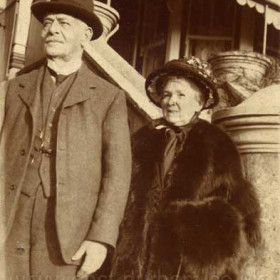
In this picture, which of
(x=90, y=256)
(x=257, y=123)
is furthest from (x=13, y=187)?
(x=257, y=123)

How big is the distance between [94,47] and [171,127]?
5.37ft

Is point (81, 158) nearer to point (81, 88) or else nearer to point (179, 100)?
point (81, 88)

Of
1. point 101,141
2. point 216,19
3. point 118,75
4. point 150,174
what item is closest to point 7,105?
point 101,141

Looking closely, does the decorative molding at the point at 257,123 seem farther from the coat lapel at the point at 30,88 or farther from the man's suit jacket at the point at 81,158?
the coat lapel at the point at 30,88

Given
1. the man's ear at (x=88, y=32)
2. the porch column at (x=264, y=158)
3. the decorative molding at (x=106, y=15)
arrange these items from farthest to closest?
the decorative molding at (x=106, y=15) → the porch column at (x=264, y=158) → the man's ear at (x=88, y=32)

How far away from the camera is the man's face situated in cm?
241

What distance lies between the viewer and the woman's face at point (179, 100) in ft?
8.45

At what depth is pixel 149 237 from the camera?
250cm

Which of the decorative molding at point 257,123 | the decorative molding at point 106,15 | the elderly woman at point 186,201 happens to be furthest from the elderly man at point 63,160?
the decorative molding at point 106,15

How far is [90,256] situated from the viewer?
7.43 feet

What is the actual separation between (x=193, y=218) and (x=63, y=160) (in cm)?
63

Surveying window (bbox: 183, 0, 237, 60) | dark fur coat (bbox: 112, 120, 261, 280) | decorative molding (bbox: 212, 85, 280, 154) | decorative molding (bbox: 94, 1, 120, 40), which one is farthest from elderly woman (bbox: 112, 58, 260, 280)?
window (bbox: 183, 0, 237, 60)

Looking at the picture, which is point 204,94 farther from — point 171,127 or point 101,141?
point 101,141

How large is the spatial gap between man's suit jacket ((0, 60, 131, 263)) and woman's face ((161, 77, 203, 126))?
0.23 meters
